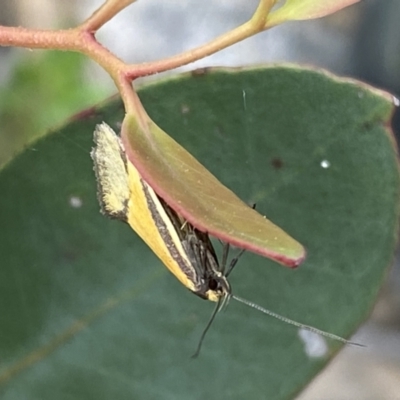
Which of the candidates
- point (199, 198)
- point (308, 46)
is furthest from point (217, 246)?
point (308, 46)

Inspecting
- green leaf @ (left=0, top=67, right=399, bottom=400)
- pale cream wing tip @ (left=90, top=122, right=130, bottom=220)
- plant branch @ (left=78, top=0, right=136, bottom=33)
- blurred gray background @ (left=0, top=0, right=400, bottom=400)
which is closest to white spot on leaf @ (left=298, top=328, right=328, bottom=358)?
green leaf @ (left=0, top=67, right=399, bottom=400)

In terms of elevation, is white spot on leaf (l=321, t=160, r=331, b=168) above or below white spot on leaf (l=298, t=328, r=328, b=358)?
above

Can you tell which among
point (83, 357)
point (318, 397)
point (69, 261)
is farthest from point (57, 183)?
point (318, 397)

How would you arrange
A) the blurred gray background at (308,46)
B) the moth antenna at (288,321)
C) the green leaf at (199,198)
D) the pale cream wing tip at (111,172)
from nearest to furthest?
the green leaf at (199,198), the pale cream wing tip at (111,172), the moth antenna at (288,321), the blurred gray background at (308,46)

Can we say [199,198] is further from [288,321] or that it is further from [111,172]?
[288,321]

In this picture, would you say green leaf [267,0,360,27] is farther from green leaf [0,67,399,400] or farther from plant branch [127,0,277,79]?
green leaf [0,67,399,400]

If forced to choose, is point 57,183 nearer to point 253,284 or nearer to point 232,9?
point 253,284

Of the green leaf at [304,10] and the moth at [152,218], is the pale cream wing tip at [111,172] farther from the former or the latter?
the green leaf at [304,10]

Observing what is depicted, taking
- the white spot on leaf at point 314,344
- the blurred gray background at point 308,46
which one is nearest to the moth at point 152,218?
the white spot on leaf at point 314,344
